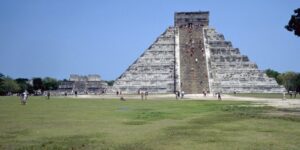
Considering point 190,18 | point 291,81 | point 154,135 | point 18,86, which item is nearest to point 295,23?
point 154,135

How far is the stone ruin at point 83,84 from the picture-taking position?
→ 6644 cm

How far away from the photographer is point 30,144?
10.4 meters

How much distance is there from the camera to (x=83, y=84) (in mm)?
67250

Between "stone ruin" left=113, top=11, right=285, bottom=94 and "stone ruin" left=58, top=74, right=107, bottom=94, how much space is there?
42.0 feet

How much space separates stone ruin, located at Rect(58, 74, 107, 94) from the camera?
66.4 m

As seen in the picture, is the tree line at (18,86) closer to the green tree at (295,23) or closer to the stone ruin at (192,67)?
the stone ruin at (192,67)

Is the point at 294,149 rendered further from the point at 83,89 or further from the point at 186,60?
the point at 83,89

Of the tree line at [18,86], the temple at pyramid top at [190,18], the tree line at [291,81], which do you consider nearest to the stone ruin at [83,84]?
the temple at pyramid top at [190,18]

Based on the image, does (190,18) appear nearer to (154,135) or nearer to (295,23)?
(295,23)

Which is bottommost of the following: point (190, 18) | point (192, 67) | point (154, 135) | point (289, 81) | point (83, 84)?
point (154, 135)

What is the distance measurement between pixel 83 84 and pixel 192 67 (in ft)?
70.1

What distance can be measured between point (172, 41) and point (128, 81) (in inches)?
313

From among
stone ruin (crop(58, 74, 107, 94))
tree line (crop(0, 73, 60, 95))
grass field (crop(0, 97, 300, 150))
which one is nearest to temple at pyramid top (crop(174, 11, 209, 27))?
stone ruin (crop(58, 74, 107, 94))


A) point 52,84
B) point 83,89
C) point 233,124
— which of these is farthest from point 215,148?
point 52,84
